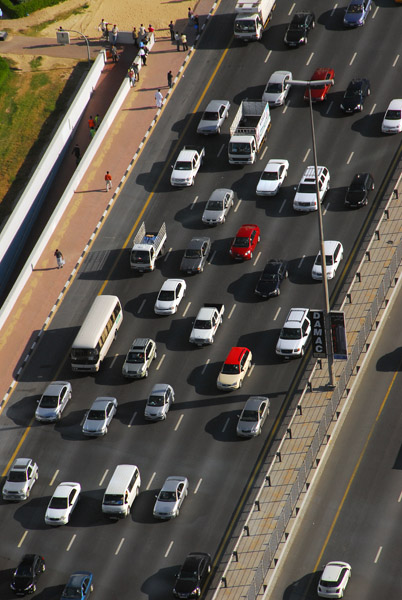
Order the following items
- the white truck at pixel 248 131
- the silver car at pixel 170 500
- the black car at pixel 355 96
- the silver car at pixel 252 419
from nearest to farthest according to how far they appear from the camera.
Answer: the silver car at pixel 170 500 < the silver car at pixel 252 419 < the white truck at pixel 248 131 < the black car at pixel 355 96

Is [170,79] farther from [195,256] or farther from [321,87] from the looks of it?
[195,256]

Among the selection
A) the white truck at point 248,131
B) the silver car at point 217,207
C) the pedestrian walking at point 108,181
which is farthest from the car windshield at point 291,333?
the pedestrian walking at point 108,181

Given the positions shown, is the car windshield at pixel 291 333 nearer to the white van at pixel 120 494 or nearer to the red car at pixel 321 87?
the white van at pixel 120 494

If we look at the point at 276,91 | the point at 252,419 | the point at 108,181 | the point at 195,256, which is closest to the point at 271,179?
the point at 195,256

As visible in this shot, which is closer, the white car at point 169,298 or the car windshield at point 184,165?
the white car at point 169,298

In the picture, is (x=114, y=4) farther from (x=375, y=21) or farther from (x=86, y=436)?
(x=86, y=436)

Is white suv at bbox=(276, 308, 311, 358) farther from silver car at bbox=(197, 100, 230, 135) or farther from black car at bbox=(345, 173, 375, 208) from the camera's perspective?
silver car at bbox=(197, 100, 230, 135)

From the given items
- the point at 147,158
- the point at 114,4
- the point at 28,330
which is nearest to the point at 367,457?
the point at 28,330

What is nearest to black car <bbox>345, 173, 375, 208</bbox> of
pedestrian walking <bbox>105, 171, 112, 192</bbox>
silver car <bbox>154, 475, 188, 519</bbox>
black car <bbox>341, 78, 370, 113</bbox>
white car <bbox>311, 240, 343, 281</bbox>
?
white car <bbox>311, 240, 343, 281</bbox>
